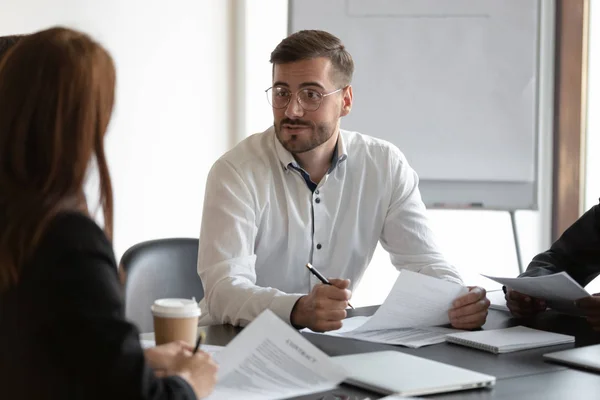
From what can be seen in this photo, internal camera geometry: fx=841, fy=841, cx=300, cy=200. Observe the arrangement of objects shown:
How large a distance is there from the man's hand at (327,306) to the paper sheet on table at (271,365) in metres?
0.44

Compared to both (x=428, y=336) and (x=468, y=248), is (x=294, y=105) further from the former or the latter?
(x=468, y=248)

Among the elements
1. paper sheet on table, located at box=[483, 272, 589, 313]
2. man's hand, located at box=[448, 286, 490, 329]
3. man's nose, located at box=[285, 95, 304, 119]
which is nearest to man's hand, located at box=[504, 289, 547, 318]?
paper sheet on table, located at box=[483, 272, 589, 313]

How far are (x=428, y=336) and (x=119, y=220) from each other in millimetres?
2076

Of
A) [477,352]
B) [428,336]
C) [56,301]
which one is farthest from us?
[428,336]

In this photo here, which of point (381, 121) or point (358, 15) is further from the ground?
point (358, 15)

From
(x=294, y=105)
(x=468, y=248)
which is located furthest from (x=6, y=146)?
(x=468, y=248)

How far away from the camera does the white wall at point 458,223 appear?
3.88 metres

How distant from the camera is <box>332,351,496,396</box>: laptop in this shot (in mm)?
1400

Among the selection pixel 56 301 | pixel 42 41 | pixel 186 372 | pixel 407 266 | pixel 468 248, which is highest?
pixel 42 41

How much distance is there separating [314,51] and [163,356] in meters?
1.42

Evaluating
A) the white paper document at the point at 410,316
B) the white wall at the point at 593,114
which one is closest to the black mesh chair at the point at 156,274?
the white paper document at the point at 410,316

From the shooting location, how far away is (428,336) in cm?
189

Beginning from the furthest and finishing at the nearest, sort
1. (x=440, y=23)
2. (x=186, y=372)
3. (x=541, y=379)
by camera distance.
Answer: (x=440, y=23)
(x=541, y=379)
(x=186, y=372)

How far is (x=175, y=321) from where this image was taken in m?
1.45
